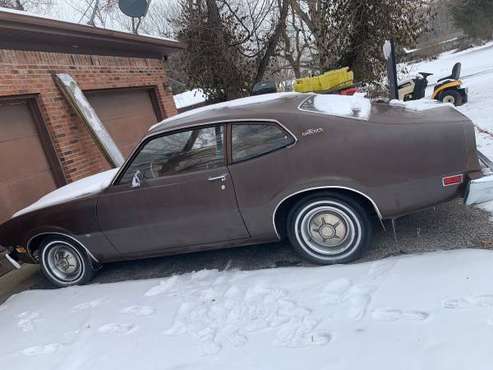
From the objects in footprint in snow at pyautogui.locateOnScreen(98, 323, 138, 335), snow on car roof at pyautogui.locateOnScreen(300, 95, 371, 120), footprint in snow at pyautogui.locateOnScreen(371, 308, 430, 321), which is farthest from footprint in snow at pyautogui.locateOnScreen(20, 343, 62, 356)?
snow on car roof at pyautogui.locateOnScreen(300, 95, 371, 120)

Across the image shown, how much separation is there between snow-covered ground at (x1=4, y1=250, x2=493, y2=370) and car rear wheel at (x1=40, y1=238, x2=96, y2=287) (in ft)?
1.42

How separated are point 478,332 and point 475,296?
1.36ft

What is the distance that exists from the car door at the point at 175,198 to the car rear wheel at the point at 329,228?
1.72ft

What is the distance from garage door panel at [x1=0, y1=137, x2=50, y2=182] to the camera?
6020mm

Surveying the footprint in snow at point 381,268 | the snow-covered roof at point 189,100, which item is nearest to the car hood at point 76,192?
the footprint in snow at point 381,268

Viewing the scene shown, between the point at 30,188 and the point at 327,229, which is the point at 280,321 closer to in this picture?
the point at 327,229

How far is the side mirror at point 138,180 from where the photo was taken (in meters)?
4.13

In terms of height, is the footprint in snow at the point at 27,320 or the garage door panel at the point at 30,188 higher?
the garage door panel at the point at 30,188

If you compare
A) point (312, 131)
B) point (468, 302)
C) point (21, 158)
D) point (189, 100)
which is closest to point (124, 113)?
point (21, 158)

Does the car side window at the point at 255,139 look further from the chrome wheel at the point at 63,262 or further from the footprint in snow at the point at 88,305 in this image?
the chrome wheel at the point at 63,262

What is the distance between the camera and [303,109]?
3914 mm

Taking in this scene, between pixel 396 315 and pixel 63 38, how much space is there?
652cm

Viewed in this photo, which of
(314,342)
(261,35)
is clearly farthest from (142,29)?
(314,342)

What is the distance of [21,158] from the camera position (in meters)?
6.28
